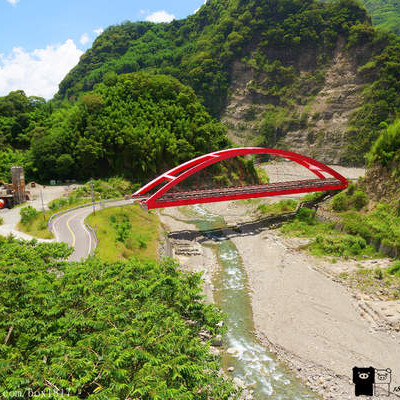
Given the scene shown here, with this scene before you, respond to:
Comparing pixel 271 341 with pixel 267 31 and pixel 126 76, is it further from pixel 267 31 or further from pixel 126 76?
pixel 267 31

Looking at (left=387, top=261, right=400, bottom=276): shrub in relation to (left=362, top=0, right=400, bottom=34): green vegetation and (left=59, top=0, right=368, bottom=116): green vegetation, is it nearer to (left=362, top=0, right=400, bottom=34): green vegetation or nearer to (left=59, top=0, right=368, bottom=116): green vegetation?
(left=59, top=0, right=368, bottom=116): green vegetation

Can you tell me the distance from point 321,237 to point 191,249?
11.0 m

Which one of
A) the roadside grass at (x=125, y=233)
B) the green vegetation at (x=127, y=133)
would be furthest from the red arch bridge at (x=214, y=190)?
the green vegetation at (x=127, y=133)

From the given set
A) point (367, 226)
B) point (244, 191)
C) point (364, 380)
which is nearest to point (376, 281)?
point (367, 226)

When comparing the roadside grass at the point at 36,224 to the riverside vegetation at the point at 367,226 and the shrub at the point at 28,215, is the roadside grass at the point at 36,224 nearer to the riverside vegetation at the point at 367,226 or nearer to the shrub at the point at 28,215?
the shrub at the point at 28,215

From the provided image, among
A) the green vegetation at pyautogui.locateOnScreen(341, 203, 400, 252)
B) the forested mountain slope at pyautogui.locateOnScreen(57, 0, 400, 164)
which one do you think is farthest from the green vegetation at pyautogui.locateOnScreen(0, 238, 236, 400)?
the forested mountain slope at pyautogui.locateOnScreen(57, 0, 400, 164)

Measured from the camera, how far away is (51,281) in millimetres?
12188

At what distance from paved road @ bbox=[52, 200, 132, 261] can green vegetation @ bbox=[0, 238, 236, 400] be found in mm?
5464

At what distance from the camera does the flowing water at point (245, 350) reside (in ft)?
41.1

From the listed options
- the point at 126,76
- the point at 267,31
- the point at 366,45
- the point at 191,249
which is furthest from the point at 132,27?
the point at 191,249

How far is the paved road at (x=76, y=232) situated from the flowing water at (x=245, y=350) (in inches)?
345

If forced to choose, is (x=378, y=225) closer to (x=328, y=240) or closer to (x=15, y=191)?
(x=328, y=240)

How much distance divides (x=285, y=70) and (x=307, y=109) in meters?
11.7

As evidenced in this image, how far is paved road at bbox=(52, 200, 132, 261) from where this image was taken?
19578mm
